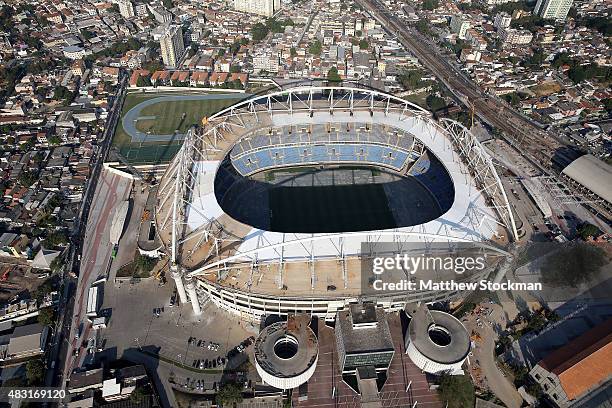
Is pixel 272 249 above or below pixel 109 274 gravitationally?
above

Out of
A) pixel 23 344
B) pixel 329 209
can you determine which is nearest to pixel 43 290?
pixel 23 344

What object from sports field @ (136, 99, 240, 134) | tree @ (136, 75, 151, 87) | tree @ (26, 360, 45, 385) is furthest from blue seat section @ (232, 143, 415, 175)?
tree @ (136, 75, 151, 87)

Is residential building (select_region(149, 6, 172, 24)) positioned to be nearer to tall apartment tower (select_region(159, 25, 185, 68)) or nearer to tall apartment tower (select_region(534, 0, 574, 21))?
tall apartment tower (select_region(159, 25, 185, 68))

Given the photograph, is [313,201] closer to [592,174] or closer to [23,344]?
[23,344]

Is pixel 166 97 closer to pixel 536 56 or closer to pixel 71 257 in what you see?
pixel 71 257

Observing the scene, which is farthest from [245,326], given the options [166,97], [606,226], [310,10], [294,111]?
[310,10]

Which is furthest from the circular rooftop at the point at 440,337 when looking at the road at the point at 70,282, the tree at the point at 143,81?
the tree at the point at 143,81
